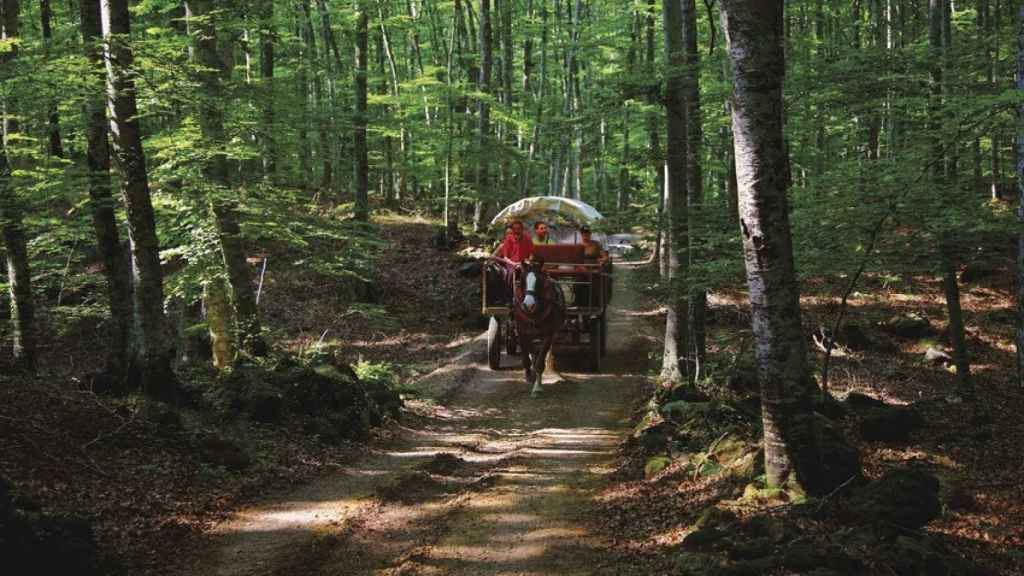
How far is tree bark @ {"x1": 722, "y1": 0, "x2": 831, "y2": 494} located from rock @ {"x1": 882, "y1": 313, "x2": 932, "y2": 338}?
13556mm

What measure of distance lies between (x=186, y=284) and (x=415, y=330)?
27.6 feet

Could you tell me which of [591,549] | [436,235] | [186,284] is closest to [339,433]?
[186,284]

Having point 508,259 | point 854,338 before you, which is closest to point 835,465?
point 508,259

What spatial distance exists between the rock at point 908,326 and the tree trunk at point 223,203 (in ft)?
47.2

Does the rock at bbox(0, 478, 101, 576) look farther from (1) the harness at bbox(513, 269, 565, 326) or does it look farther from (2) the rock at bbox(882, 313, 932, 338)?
(2) the rock at bbox(882, 313, 932, 338)

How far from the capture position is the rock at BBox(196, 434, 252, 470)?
801cm

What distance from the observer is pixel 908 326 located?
1742 centimetres

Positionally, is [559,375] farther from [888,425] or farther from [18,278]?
[18,278]

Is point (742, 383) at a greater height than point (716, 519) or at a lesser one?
lesser

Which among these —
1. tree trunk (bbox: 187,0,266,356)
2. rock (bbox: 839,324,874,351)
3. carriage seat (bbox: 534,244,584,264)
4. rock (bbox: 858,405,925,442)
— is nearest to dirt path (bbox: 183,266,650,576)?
rock (bbox: 858,405,925,442)

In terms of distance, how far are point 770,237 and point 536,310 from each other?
23.5 feet

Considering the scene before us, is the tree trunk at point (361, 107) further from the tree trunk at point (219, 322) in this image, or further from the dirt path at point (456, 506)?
the dirt path at point (456, 506)

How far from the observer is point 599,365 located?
49.0ft

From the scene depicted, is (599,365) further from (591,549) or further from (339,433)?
(591,549)
